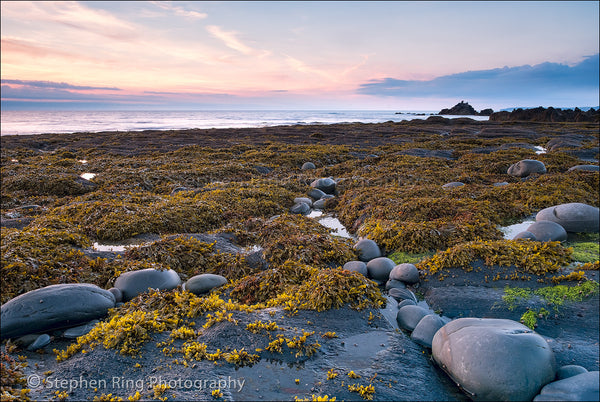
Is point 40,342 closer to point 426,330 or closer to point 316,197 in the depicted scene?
point 426,330

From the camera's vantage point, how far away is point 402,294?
3.64 m

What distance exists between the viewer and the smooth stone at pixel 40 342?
106 inches

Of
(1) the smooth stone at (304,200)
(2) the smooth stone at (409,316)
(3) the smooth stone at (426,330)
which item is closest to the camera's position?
(3) the smooth stone at (426,330)

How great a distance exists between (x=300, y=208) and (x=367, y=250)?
2738 mm

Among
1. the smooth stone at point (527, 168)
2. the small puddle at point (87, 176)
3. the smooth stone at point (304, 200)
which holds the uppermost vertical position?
the smooth stone at point (527, 168)

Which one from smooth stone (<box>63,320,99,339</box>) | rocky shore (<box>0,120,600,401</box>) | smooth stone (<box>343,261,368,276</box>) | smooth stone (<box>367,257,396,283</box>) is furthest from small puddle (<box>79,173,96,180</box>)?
smooth stone (<box>367,257,396,283</box>)

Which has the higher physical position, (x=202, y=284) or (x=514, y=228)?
(x=514, y=228)

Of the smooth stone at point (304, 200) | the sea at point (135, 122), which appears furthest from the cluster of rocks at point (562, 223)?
the sea at point (135, 122)

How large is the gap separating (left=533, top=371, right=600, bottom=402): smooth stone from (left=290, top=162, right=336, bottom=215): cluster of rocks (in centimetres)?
547

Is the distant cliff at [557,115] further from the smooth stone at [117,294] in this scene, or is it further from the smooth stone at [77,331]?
the smooth stone at [77,331]

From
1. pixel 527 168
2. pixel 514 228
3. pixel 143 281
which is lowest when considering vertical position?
pixel 143 281

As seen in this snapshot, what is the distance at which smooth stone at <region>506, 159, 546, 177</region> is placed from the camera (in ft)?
30.6

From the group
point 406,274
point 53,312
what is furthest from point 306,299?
A: point 53,312

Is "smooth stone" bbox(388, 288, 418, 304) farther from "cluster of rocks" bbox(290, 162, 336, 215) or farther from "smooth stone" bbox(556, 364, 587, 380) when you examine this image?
"cluster of rocks" bbox(290, 162, 336, 215)
